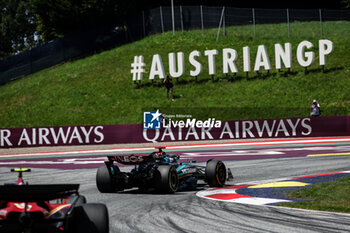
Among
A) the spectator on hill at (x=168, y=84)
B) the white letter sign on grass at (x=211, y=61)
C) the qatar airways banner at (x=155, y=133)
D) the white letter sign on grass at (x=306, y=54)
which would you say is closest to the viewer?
the qatar airways banner at (x=155, y=133)

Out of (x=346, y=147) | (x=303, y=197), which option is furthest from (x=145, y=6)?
(x=303, y=197)

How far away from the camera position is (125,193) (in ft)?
40.3

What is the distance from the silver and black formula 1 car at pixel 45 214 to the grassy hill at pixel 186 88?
27.6m

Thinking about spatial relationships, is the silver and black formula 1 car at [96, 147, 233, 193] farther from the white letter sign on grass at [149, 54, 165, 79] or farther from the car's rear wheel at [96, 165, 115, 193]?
the white letter sign on grass at [149, 54, 165, 79]

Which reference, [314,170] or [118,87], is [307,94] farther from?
[314,170]

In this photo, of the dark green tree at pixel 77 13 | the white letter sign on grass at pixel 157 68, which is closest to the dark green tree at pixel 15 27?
the dark green tree at pixel 77 13

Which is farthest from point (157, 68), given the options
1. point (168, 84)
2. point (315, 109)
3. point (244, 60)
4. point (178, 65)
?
point (315, 109)

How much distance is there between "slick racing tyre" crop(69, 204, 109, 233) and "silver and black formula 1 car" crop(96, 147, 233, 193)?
18.5 ft

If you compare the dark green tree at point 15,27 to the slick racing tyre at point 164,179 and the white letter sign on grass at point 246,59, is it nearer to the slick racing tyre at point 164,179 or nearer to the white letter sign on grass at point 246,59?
the white letter sign on grass at point 246,59

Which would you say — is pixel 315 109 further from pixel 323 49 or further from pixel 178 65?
pixel 178 65

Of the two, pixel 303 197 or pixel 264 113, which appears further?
pixel 264 113

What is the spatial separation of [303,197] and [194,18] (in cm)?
3816

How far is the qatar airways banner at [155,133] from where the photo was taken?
28719mm

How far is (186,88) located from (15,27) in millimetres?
47797
